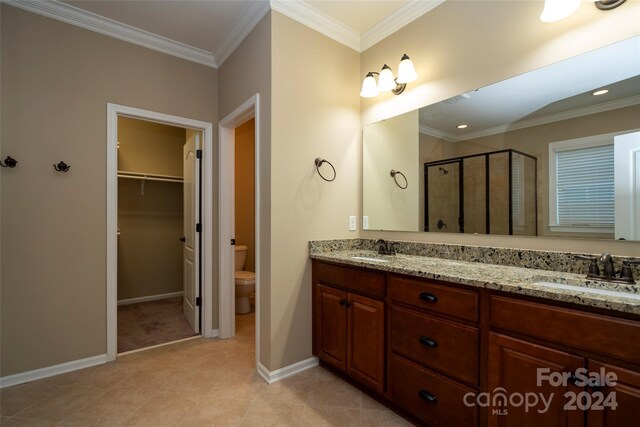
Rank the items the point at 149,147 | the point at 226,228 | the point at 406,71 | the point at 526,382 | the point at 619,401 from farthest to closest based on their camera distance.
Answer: the point at 149,147
the point at 226,228
the point at 406,71
the point at 526,382
the point at 619,401

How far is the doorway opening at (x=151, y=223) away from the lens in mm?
3494

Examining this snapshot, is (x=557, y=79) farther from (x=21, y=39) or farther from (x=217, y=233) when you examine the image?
(x=21, y=39)

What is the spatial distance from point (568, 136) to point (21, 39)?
11.7 feet

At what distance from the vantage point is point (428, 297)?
1.47m

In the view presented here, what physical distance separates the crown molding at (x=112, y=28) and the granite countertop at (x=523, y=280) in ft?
8.03

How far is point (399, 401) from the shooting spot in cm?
161

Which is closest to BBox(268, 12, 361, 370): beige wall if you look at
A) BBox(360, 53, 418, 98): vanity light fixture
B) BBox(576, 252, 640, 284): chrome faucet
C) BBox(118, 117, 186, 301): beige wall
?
BBox(360, 53, 418, 98): vanity light fixture

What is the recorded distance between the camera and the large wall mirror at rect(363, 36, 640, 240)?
1344mm

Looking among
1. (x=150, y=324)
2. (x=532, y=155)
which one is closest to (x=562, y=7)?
(x=532, y=155)

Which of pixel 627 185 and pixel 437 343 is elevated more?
pixel 627 185

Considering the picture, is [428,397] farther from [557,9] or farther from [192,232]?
[192,232]

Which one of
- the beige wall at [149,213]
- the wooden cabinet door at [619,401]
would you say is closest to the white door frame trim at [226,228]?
the beige wall at [149,213]

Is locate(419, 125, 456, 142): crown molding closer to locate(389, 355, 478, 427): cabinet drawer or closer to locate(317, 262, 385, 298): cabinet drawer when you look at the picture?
locate(317, 262, 385, 298): cabinet drawer

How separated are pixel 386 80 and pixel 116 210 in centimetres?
240
